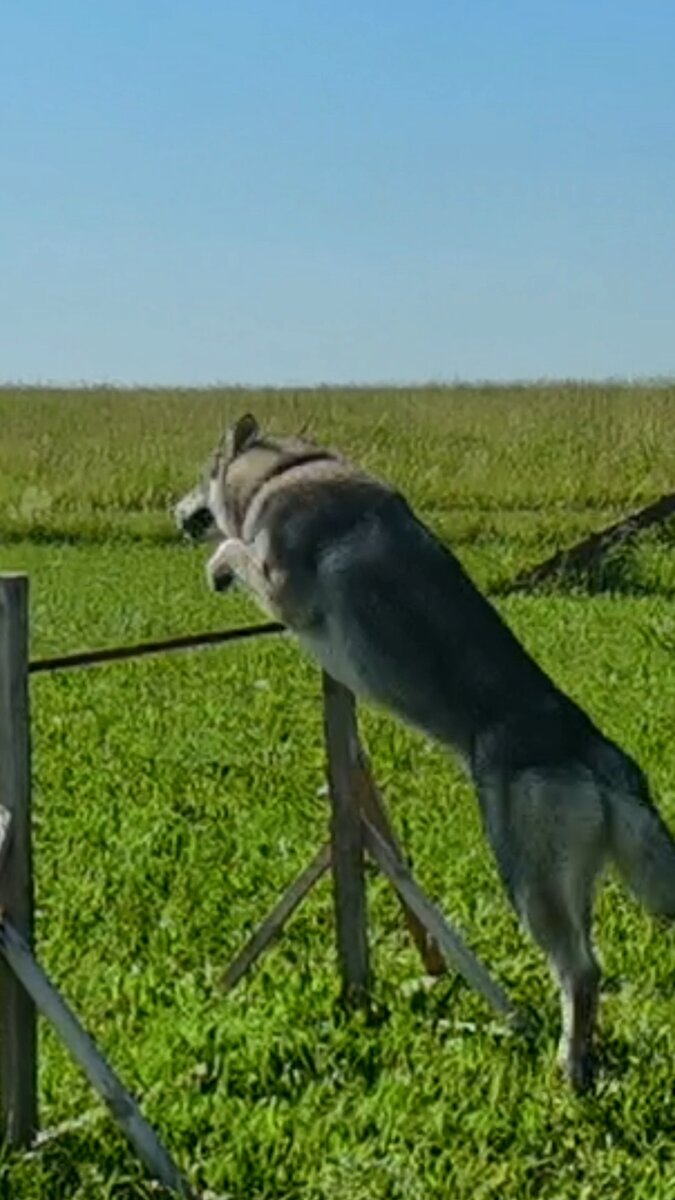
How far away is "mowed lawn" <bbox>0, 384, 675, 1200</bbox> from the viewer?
493 centimetres

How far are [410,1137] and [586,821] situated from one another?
757 mm

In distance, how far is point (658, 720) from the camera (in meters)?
10.5

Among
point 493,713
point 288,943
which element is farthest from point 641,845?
point 288,943

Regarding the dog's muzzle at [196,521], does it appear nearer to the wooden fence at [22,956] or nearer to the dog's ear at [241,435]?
the dog's ear at [241,435]

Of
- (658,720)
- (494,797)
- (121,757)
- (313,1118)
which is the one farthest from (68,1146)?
(658,720)

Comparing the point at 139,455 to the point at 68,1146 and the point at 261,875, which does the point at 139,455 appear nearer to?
the point at 261,875

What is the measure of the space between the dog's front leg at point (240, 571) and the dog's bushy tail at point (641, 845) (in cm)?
87

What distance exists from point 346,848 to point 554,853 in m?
1.04

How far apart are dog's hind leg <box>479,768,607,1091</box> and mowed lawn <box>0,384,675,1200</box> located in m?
0.39

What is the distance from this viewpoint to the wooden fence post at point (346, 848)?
5836mm

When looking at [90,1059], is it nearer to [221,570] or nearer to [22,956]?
[22,956]

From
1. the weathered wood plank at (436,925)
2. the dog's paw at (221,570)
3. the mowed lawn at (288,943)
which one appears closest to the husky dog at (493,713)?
the dog's paw at (221,570)

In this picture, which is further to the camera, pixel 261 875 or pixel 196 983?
pixel 261 875

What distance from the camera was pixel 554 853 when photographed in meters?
4.96
